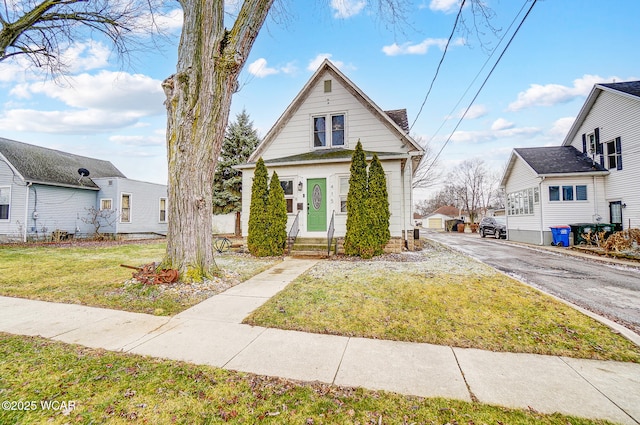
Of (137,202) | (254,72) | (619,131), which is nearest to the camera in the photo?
(254,72)

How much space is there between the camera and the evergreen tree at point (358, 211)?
941 cm

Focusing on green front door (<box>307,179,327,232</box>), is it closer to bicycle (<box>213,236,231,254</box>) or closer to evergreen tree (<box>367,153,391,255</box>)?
evergreen tree (<box>367,153,391,255</box>)

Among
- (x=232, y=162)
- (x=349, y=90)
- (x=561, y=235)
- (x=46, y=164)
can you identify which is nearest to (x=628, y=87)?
(x=561, y=235)

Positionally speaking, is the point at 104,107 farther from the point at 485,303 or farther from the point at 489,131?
the point at 489,131

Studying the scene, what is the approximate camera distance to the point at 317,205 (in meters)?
11.1

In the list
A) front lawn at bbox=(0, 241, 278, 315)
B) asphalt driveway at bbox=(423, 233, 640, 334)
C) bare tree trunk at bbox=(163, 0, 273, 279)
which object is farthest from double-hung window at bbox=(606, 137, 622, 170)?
bare tree trunk at bbox=(163, 0, 273, 279)

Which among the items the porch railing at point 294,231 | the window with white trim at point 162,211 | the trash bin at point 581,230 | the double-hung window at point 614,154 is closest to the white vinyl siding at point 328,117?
the porch railing at point 294,231

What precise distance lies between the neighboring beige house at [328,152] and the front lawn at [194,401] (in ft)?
26.5

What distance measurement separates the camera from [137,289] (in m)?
5.41

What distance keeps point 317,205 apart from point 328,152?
229 centimetres

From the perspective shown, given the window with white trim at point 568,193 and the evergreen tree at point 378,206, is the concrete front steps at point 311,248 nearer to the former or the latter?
the evergreen tree at point 378,206

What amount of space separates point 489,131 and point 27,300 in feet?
109

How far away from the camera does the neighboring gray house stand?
1452 centimetres

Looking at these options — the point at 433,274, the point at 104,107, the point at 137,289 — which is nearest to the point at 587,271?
the point at 433,274
